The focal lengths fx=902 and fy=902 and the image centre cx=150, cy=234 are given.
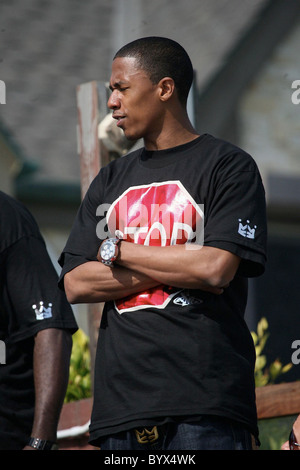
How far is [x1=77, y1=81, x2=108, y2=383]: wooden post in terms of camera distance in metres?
5.84

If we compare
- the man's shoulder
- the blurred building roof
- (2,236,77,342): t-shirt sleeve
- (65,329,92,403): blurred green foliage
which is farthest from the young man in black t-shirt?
the blurred building roof

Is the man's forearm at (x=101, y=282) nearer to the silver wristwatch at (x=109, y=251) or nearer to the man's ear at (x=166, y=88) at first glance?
the silver wristwatch at (x=109, y=251)

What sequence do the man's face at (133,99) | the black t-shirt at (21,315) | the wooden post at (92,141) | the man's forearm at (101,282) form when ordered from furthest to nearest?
the wooden post at (92,141), the black t-shirt at (21,315), the man's face at (133,99), the man's forearm at (101,282)

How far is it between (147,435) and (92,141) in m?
2.92

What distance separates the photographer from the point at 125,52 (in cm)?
380

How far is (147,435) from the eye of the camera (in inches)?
131

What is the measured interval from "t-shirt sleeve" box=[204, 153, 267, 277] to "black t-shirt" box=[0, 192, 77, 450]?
3.07ft

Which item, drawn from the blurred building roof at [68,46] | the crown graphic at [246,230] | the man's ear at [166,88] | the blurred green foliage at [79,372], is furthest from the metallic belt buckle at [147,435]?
the blurred building roof at [68,46]

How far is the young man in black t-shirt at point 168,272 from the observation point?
333 cm

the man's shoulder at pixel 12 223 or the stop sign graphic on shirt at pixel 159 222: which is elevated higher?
the stop sign graphic on shirt at pixel 159 222

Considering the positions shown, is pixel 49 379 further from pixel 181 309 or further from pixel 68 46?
pixel 68 46

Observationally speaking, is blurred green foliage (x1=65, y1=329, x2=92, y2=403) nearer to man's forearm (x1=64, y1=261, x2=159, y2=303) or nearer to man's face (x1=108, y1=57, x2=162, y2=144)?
man's forearm (x1=64, y1=261, x2=159, y2=303)
